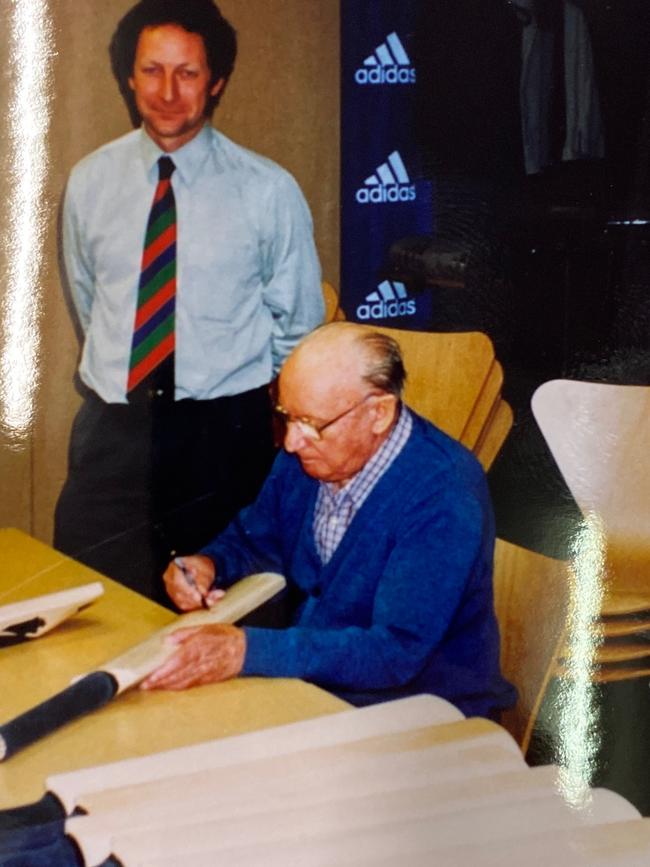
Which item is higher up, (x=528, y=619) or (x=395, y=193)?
(x=395, y=193)

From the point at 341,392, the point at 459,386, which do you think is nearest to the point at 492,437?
the point at 459,386

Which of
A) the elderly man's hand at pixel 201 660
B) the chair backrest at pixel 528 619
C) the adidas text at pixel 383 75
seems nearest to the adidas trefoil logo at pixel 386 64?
the adidas text at pixel 383 75

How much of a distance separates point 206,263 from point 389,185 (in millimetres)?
244

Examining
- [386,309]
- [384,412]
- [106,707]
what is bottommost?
[106,707]

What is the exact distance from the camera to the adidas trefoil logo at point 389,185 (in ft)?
4.78

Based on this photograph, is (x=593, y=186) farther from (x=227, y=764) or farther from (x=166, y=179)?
(x=227, y=764)

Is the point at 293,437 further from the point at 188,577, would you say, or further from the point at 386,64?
the point at 386,64

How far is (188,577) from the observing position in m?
1.51

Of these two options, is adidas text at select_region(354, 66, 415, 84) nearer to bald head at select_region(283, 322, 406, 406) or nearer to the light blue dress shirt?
the light blue dress shirt

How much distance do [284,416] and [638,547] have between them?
47 centimetres

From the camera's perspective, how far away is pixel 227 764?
131 centimetres

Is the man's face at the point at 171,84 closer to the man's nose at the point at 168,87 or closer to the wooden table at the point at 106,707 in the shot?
the man's nose at the point at 168,87

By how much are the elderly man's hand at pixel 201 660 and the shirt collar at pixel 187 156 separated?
552mm

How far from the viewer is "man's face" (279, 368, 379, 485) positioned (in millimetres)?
1434
